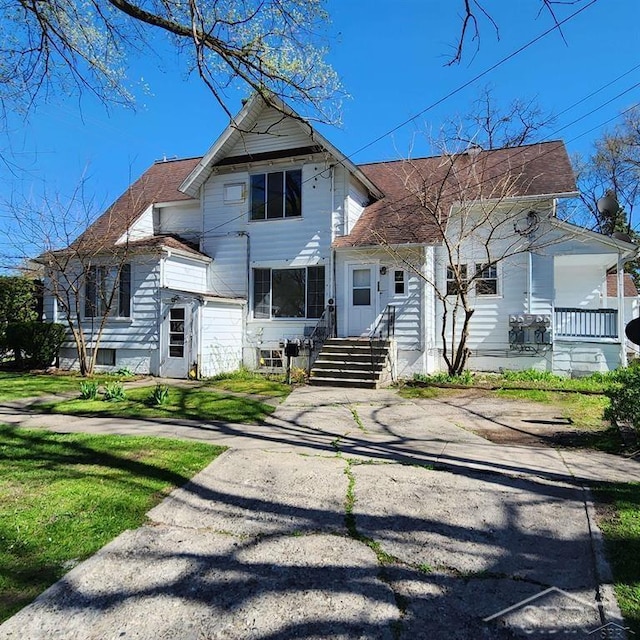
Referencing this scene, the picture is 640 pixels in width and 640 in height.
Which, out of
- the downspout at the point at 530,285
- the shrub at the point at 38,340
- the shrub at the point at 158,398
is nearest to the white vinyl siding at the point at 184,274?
the shrub at the point at 38,340

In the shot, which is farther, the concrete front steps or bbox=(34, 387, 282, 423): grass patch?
the concrete front steps

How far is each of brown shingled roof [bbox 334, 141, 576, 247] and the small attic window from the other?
3812mm

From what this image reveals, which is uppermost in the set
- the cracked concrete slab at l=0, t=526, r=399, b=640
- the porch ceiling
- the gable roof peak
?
the gable roof peak

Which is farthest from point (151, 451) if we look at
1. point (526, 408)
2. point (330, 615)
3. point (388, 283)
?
point (388, 283)

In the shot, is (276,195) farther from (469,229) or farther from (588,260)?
Result: (588,260)

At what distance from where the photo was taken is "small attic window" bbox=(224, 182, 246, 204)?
1489 centimetres

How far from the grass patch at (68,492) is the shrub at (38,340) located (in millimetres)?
8909

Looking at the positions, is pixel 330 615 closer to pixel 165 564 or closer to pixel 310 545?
pixel 310 545

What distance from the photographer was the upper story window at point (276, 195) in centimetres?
1440

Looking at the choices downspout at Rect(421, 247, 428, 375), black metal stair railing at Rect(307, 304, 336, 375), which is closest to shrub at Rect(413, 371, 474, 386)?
downspout at Rect(421, 247, 428, 375)

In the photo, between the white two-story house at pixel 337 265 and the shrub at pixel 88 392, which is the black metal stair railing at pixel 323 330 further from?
the shrub at pixel 88 392

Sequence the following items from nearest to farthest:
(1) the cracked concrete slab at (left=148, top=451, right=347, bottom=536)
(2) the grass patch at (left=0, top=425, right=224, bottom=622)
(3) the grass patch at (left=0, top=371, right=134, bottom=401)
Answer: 1. (2) the grass patch at (left=0, top=425, right=224, bottom=622)
2. (1) the cracked concrete slab at (left=148, top=451, right=347, bottom=536)
3. (3) the grass patch at (left=0, top=371, right=134, bottom=401)

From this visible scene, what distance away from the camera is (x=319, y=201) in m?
14.1

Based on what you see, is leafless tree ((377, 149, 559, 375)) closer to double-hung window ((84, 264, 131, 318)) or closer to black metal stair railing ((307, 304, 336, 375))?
black metal stair railing ((307, 304, 336, 375))
